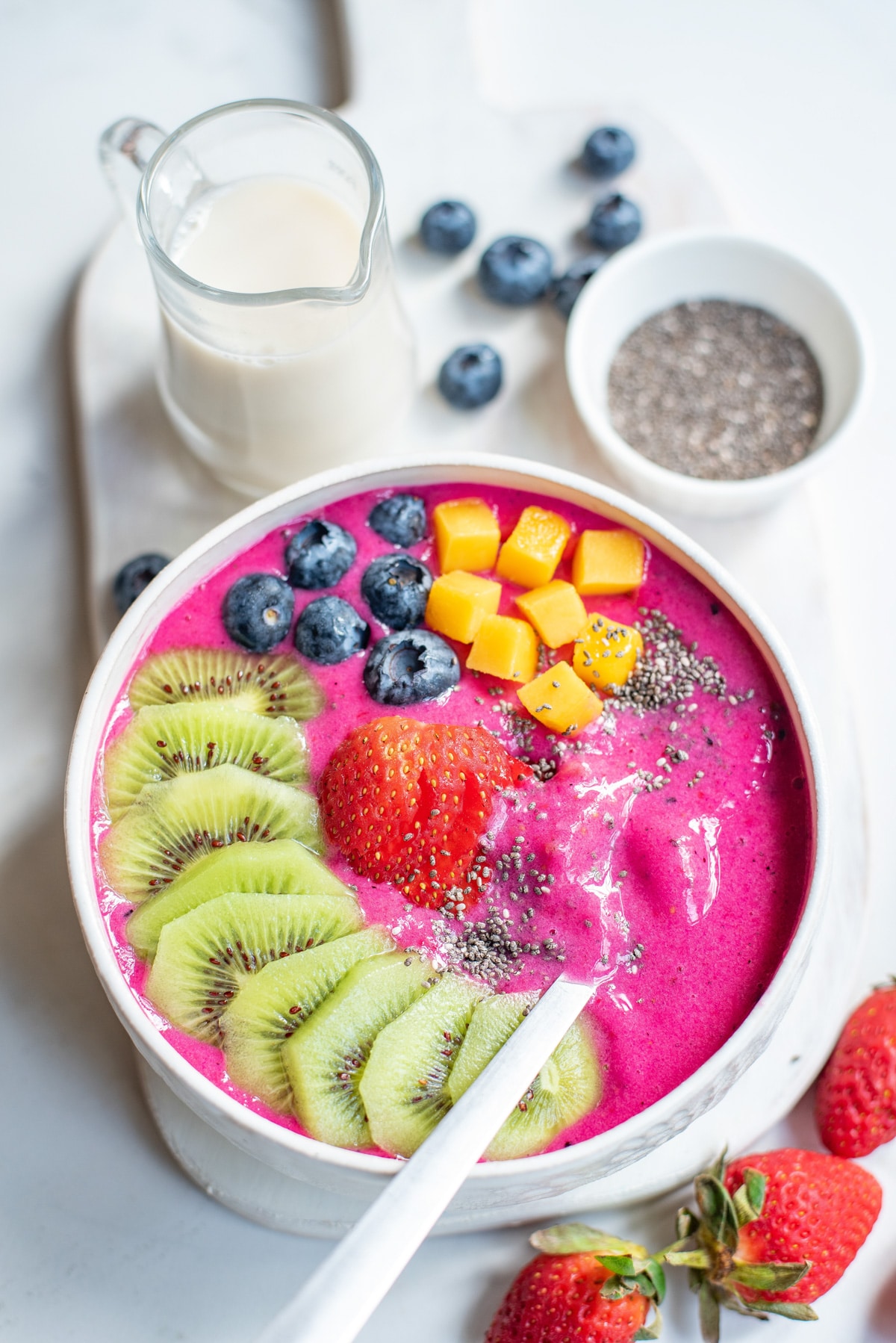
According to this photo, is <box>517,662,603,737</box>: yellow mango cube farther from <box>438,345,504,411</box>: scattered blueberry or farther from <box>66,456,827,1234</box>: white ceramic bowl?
<box>438,345,504,411</box>: scattered blueberry

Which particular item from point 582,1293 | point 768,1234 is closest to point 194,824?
point 582,1293

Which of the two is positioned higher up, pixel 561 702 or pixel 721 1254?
pixel 561 702

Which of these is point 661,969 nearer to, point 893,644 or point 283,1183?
point 283,1183

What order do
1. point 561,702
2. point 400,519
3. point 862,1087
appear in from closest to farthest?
point 561,702, point 400,519, point 862,1087

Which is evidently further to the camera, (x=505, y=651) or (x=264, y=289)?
(x=264, y=289)

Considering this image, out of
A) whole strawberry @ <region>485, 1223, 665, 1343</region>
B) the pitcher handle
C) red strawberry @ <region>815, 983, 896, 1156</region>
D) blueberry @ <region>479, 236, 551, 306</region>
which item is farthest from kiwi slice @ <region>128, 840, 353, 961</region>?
blueberry @ <region>479, 236, 551, 306</region>

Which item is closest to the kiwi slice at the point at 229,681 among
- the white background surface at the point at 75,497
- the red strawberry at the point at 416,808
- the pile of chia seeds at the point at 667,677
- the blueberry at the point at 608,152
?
the red strawberry at the point at 416,808

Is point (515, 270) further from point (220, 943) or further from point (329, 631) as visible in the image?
point (220, 943)

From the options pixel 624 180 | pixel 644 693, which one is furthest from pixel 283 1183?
pixel 624 180
